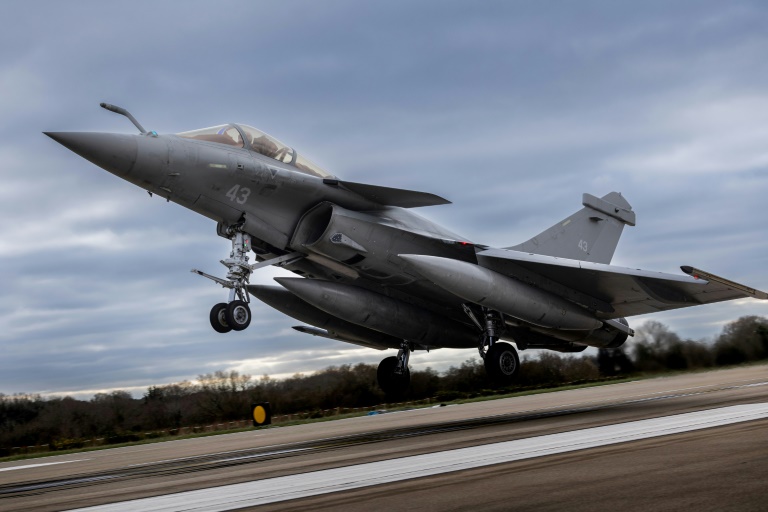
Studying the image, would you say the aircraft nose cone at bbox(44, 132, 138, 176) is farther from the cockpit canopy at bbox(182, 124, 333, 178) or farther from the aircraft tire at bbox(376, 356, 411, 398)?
the aircraft tire at bbox(376, 356, 411, 398)

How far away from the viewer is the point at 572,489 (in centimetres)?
425

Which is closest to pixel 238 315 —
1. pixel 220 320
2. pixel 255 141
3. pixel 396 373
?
pixel 220 320

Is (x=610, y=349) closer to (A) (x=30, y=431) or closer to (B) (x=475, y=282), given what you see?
(B) (x=475, y=282)

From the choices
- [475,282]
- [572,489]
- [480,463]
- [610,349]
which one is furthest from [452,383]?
[572,489]

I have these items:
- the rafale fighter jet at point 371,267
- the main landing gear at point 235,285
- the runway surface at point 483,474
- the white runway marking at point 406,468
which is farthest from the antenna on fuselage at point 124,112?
the white runway marking at point 406,468

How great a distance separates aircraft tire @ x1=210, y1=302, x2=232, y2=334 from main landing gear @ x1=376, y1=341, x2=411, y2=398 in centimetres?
514

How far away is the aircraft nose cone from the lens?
10352 millimetres

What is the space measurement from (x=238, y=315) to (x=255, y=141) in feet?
9.97

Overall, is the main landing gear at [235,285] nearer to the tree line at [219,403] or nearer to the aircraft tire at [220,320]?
the aircraft tire at [220,320]

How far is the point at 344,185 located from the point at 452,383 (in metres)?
12.8

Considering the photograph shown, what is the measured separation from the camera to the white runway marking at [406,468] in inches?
198

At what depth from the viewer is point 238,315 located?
36.9 ft

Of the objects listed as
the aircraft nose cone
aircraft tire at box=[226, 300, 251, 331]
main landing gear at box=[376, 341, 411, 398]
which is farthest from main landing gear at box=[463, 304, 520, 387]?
the aircraft nose cone

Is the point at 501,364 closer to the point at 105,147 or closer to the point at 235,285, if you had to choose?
the point at 235,285
